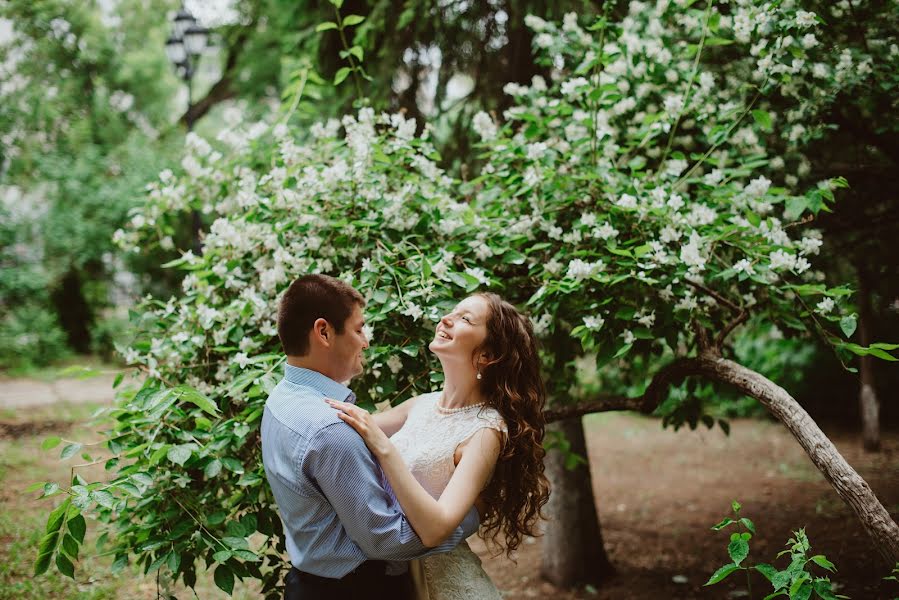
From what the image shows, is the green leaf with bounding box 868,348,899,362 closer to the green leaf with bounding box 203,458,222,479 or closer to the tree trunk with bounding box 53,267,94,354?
the green leaf with bounding box 203,458,222,479

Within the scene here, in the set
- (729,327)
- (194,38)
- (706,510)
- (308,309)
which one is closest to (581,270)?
(729,327)

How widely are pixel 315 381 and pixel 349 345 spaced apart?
0.56ft

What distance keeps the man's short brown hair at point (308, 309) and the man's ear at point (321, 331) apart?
0.04 feet

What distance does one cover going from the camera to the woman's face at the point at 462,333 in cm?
258

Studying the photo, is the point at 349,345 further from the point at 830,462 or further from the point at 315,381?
the point at 830,462

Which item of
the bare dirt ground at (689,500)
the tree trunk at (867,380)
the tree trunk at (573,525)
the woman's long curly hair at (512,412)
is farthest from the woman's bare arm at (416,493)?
the tree trunk at (867,380)

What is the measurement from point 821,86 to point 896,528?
9.18ft

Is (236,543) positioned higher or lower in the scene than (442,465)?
lower

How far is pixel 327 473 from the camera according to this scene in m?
2.05

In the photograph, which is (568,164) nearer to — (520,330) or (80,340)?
(520,330)

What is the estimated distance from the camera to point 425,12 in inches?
211

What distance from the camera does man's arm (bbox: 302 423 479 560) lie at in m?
2.04

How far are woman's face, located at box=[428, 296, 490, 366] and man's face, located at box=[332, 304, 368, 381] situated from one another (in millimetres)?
333

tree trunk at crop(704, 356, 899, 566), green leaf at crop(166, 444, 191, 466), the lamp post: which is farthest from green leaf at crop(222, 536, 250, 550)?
the lamp post
